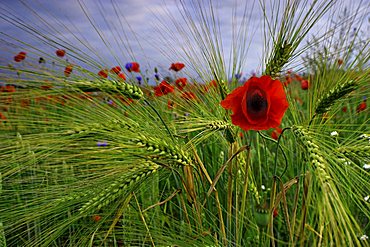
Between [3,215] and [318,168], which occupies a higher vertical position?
[318,168]

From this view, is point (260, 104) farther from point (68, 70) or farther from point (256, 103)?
point (68, 70)

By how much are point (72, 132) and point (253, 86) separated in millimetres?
425

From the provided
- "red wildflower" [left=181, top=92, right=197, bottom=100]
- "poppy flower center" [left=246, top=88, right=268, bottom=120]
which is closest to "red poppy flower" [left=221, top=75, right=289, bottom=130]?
"poppy flower center" [left=246, top=88, right=268, bottom=120]

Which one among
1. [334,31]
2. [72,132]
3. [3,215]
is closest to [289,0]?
[334,31]

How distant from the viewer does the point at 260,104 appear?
3.65ft

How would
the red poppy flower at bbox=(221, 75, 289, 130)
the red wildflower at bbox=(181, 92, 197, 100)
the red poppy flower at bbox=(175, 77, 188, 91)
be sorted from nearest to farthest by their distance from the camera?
the red poppy flower at bbox=(221, 75, 289, 130) < the red wildflower at bbox=(181, 92, 197, 100) < the red poppy flower at bbox=(175, 77, 188, 91)

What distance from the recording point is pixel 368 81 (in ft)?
4.04

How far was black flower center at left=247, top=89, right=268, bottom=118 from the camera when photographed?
1099 mm

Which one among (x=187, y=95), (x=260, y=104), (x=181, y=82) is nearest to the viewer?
(x=260, y=104)

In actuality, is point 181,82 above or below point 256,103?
above

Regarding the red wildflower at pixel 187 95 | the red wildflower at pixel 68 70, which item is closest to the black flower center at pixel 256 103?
the red wildflower at pixel 187 95

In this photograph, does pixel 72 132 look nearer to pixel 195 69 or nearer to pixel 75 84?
pixel 75 84

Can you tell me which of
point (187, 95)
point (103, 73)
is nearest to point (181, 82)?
point (187, 95)

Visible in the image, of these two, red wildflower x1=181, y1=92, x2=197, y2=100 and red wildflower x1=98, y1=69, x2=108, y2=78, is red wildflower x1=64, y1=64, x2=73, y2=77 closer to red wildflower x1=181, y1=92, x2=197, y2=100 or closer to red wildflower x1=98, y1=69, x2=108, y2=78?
red wildflower x1=98, y1=69, x2=108, y2=78
